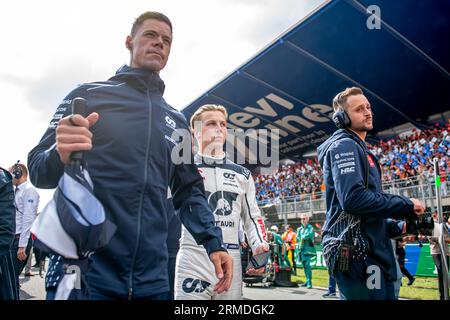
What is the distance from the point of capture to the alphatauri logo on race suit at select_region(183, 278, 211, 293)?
3.09 m

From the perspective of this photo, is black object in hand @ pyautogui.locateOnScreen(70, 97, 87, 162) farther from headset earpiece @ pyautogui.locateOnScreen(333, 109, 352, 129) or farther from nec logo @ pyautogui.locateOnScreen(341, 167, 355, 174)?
headset earpiece @ pyautogui.locateOnScreen(333, 109, 352, 129)

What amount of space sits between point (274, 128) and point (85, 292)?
76.0ft

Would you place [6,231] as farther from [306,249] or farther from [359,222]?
[306,249]

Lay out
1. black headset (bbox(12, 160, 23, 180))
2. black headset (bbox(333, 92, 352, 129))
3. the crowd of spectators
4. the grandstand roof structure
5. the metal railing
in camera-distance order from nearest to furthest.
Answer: black headset (bbox(333, 92, 352, 129)), black headset (bbox(12, 160, 23, 180)), the metal railing, the grandstand roof structure, the crowd of spectators

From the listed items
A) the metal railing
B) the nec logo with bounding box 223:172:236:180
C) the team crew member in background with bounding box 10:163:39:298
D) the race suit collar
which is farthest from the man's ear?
the metal railing

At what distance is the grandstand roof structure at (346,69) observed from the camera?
14.0 meters

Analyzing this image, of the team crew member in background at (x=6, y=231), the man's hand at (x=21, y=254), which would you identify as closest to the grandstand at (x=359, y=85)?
the man's hand at (x=21, y=254)

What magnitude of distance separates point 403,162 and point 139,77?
58.6ft

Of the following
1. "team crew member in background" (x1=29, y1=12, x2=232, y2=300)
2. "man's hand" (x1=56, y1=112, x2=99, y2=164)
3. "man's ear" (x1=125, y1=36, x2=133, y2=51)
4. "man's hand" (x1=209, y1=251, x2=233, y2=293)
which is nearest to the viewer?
A: "man's hand" (x1=56, y1=112, x2=99, y2=164)

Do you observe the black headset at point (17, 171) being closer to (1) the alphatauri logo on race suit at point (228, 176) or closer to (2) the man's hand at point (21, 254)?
(2) the man's hand at point (21, 254)

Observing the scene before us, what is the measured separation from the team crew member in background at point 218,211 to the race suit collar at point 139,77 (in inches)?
63.9

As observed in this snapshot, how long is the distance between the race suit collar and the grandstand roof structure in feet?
38.0

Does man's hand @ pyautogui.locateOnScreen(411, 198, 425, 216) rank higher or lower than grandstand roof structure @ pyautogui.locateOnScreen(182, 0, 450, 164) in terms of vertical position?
lower
